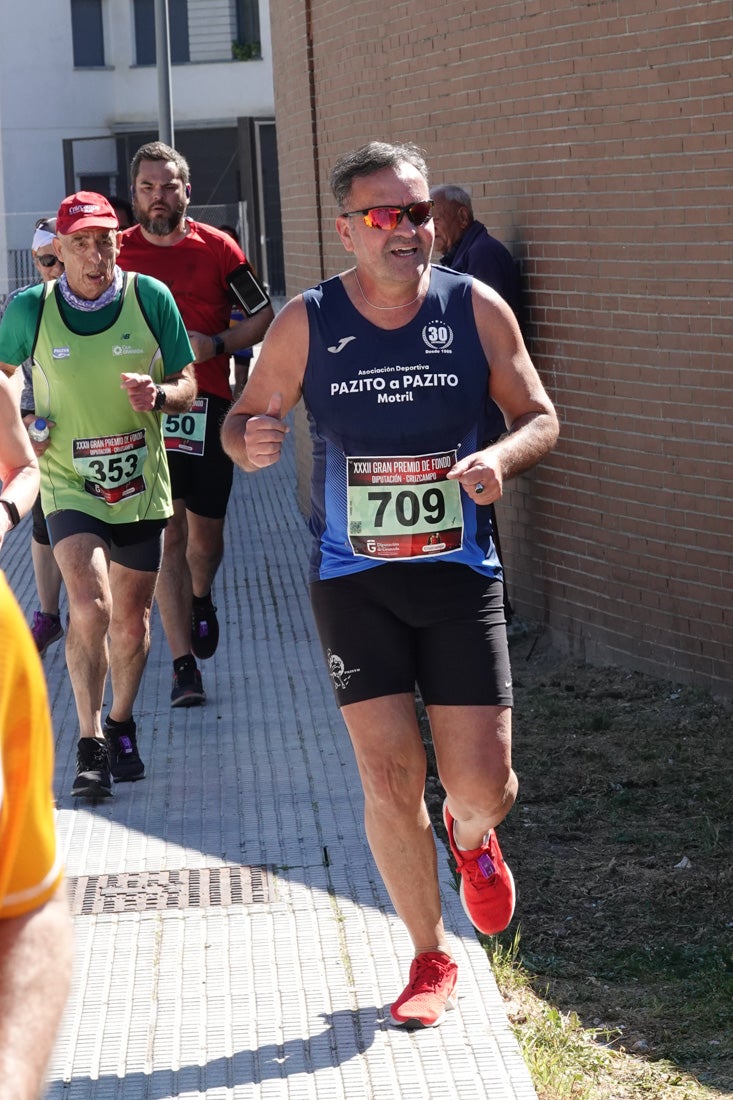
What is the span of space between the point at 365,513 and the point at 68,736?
11.3ft

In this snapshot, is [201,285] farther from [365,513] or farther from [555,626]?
[365,513]

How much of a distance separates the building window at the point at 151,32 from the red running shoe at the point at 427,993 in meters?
41.7

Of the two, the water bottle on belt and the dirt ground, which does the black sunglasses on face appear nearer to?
the dirt ground

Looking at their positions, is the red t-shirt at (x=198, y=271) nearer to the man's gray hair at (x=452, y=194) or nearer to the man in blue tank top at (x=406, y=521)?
the man's gray hair at (x=452, y=194)

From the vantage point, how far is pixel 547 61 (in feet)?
26.8

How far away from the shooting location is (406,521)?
433cm

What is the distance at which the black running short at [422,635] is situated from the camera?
434cm

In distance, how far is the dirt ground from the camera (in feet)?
15.3

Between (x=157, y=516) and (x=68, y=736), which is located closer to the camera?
(x=157, y=516)

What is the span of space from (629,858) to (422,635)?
175 centimetres

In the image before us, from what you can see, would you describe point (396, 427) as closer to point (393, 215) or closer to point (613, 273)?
point (393, 215)

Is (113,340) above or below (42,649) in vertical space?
above

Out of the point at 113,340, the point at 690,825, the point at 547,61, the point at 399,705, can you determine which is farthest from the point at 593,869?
the point at 547,61

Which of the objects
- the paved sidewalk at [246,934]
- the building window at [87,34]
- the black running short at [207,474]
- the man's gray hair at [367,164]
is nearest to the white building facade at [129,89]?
the building window at [87,34]
